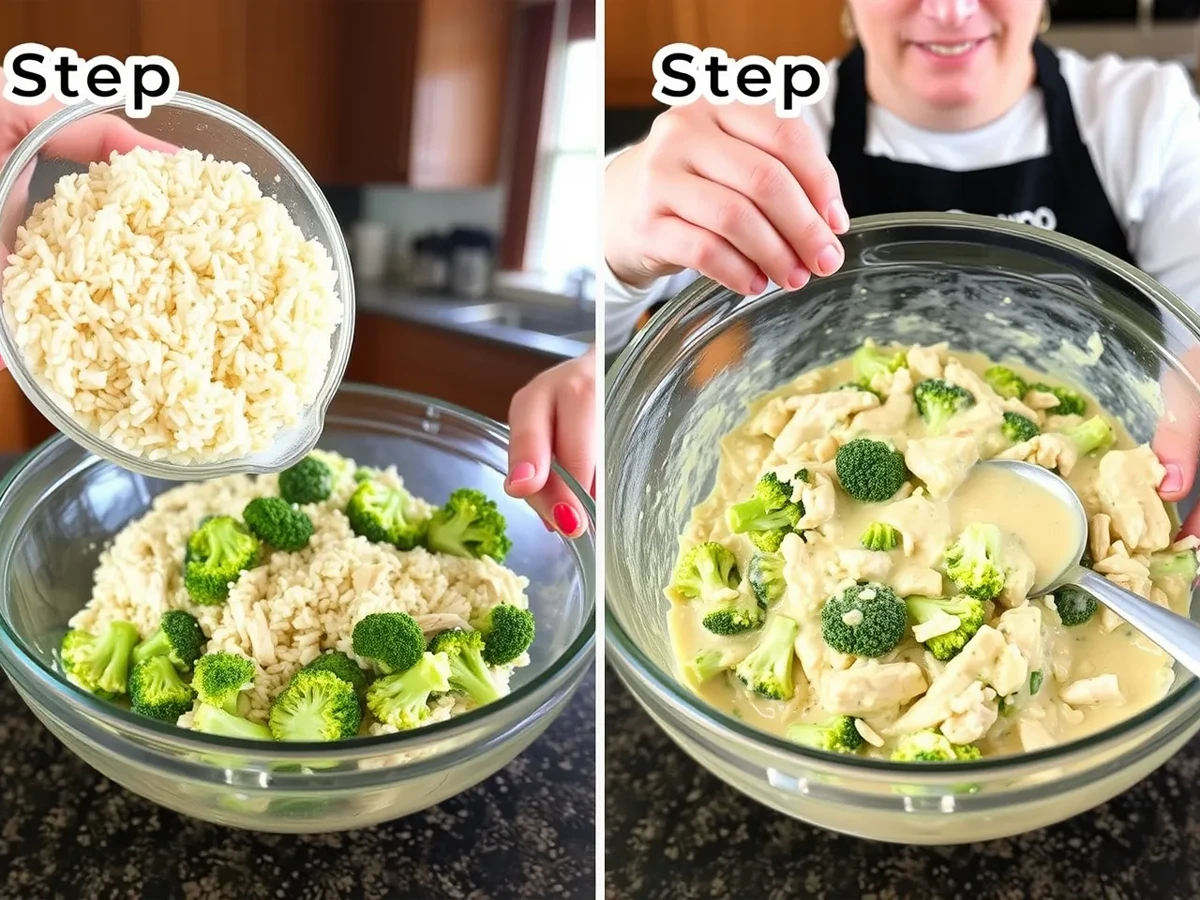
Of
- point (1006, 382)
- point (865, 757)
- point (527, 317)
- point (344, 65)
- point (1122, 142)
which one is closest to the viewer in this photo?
point (865, 757)

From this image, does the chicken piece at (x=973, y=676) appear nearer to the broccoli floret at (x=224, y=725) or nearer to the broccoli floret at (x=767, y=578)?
the broccoli floret at (x=767, y=578)

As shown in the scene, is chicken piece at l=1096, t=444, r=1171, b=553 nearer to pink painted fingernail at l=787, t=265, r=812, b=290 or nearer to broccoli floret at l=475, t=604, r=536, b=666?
pink painted fingernail at l=787, t=265, r=812, b=290

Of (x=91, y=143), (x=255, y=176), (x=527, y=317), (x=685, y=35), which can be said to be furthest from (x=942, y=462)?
(x=527, y=317)

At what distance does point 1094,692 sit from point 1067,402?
31 cm

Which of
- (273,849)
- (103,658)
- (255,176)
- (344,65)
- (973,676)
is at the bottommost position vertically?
(273,849)

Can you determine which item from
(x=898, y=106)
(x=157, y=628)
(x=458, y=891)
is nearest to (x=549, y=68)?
(x=898, y=106)

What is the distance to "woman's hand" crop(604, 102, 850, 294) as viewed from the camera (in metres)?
0.83

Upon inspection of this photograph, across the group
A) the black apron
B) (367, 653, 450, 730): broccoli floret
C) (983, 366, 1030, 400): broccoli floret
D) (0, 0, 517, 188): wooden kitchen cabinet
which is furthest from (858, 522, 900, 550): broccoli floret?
(0, 0, 517, 188): wooden kitchen cabinet

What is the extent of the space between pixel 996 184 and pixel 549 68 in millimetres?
971

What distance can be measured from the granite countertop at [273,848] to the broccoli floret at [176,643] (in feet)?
0.41

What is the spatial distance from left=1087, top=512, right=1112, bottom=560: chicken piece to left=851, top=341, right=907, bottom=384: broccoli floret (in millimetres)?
221

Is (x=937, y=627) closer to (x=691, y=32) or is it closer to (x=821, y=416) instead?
(x=821, y=416)

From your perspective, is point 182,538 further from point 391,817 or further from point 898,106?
point 898,106

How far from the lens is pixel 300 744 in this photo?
0.65 meters
